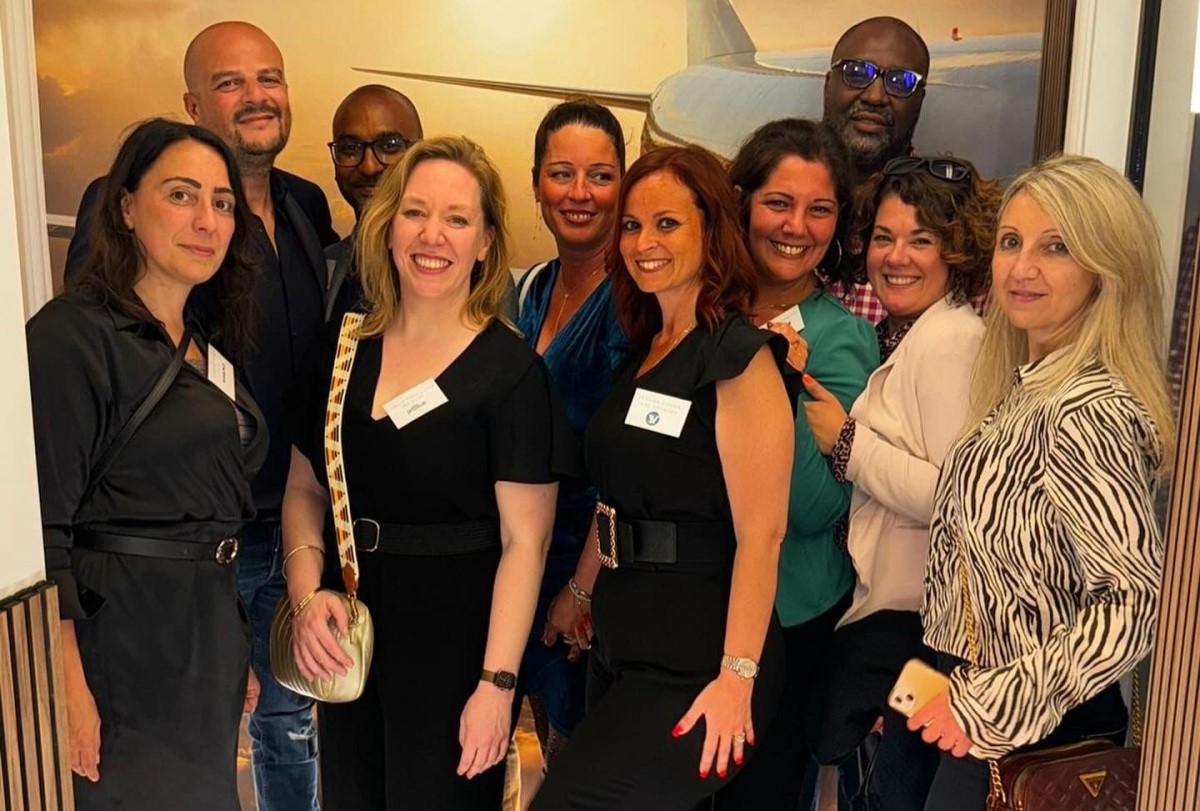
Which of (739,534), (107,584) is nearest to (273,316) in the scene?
(107,584)

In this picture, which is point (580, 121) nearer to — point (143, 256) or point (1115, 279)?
point (143, 256)

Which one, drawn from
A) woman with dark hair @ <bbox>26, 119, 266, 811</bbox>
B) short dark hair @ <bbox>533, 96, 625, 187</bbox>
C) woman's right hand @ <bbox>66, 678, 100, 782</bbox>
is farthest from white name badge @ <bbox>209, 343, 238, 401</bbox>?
short dark hair @ <bbox>533, 96, 625, 187</bbox>

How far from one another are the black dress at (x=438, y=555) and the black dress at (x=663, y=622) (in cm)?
22

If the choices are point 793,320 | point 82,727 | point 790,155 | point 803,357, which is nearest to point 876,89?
point 790,155

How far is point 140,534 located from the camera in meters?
1.93

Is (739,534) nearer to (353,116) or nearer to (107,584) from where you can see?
(107,584)

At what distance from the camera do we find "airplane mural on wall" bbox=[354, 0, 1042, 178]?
3797mm

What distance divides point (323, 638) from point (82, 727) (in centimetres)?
47

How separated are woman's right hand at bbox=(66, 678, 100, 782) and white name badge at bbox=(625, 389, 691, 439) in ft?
3.74

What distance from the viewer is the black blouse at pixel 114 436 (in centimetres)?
181

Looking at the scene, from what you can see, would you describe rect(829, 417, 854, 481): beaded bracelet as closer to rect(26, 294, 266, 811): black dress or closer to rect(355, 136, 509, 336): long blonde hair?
rect(355, 136, 509, 336): long blonde hair

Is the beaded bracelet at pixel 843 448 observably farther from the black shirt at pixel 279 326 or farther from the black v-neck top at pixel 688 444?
the black shirt at pixel 279 326

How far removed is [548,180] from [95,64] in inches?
89.0

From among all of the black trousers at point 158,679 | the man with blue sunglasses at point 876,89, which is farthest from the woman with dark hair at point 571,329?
the man with blue sunglasses at point 876,89
